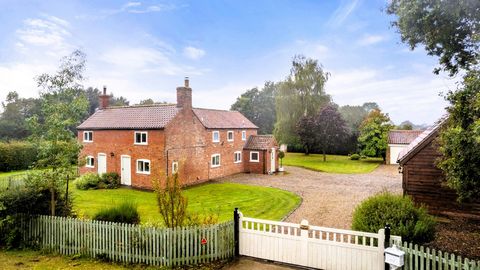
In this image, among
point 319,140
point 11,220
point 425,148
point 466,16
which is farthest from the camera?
point 319,140

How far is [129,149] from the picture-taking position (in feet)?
82.5

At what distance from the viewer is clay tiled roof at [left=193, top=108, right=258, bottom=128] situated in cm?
2998

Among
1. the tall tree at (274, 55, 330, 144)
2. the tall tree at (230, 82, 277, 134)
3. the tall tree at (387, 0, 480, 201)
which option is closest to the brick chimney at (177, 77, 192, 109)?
the tall tree at (387, 0, 480, 201)

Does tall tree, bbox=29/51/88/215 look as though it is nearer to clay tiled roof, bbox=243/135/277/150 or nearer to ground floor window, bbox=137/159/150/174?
ground floor window, bbox=137/159/150/174

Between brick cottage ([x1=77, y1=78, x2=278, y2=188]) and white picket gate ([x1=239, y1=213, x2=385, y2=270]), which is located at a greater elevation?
brick cottage ([x1=77, y1=78, x2=278, y2=188])

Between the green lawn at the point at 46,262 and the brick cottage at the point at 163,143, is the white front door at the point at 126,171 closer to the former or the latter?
the brick cottage at the point at 163,143

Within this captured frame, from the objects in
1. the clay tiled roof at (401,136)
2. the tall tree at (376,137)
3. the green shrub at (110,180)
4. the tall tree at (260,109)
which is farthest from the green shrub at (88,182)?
the tall tree at (260,109)

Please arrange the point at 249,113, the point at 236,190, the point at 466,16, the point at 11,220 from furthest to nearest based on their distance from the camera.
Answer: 1. the point at 249,113
2. the point at 236,190
3. the point at 11,220
4. the point at 466,16

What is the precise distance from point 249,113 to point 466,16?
60.3 metres

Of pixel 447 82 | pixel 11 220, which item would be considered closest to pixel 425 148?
pixel 447 82

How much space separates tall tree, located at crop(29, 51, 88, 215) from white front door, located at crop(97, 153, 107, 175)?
48.1ft

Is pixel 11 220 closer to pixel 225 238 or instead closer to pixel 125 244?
pixel 125 244

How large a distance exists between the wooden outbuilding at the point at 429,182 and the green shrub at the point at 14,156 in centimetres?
3836

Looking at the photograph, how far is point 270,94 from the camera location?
7206 centimetres
